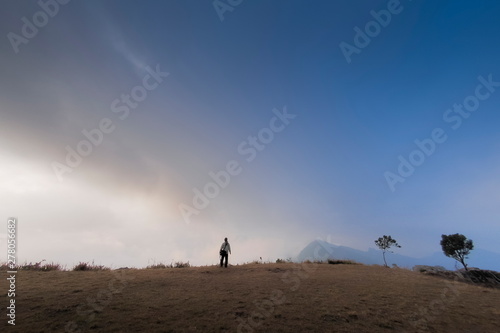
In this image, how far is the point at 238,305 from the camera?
10.4 meters

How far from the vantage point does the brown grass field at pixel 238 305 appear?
842 centimetres

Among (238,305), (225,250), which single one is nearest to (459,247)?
(225,250)

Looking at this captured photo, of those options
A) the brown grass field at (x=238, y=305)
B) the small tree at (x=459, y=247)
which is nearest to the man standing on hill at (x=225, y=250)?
the brown grass field at (x=238, y=305)

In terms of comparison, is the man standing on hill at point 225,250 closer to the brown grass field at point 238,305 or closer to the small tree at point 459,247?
the brown grass field at point 238,305

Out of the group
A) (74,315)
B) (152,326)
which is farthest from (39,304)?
(152,326)

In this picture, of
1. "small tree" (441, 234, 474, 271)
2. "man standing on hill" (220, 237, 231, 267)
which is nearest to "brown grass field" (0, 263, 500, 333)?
"man standing on hill" (220, 237, 231, 267)

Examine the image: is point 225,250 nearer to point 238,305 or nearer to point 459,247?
point 238,305

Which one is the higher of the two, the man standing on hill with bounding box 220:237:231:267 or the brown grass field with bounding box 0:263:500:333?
the man standing on hill with bounding box 220:237:231:267

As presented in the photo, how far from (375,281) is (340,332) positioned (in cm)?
1010

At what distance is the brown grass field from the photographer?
27.6 ft

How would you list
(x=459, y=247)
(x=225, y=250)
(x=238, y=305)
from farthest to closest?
(x=459, y=247)
(x=225, y=250)
(x=238, y=305)

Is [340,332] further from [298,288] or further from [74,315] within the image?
[74,315]

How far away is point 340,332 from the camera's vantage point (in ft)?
27.5

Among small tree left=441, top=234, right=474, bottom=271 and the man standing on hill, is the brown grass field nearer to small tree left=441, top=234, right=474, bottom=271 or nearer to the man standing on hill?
the man standing on hill
